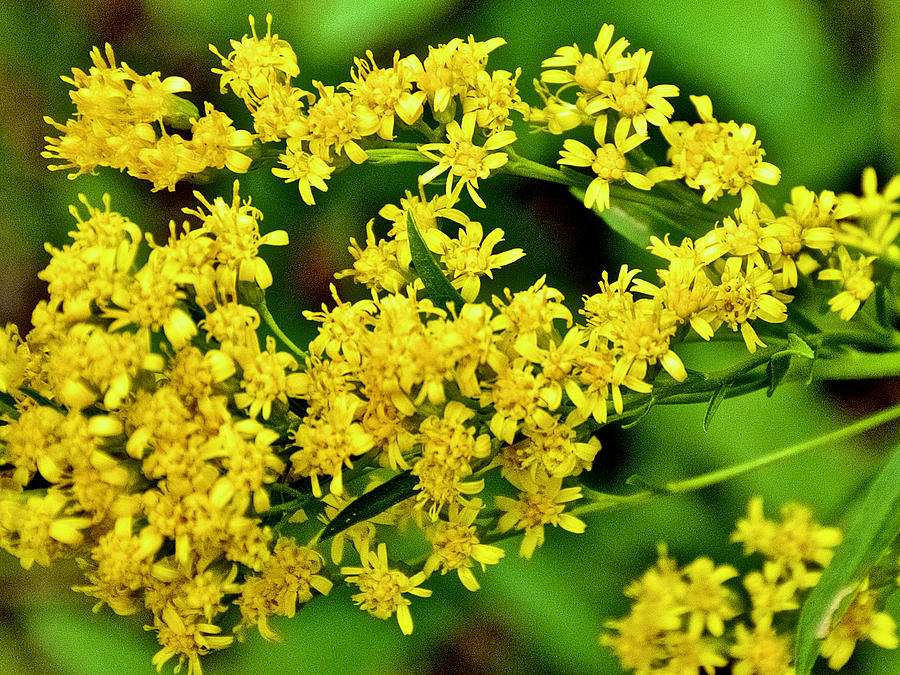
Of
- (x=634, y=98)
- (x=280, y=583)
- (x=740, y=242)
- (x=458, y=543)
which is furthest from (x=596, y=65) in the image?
(x=280, y=583)

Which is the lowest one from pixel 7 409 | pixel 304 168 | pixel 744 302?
pixel 744 302

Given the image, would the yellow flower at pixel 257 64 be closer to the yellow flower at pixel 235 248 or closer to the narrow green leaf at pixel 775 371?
the yellow flower at pixel 235 248

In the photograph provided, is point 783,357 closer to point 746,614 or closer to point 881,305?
point 881,305

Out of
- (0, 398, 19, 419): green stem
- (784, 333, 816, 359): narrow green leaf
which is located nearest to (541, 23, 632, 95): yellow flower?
(784, 333, 816, 359): narrow green leaf

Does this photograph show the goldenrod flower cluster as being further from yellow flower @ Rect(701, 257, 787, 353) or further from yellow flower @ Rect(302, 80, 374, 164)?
yellow flower @ Rect(701, 257, 787, 353)

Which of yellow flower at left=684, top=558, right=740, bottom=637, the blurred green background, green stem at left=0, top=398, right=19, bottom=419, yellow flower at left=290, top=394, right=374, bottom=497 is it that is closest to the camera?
yellow flower at left=290, top=394, right=374, bottom=497
